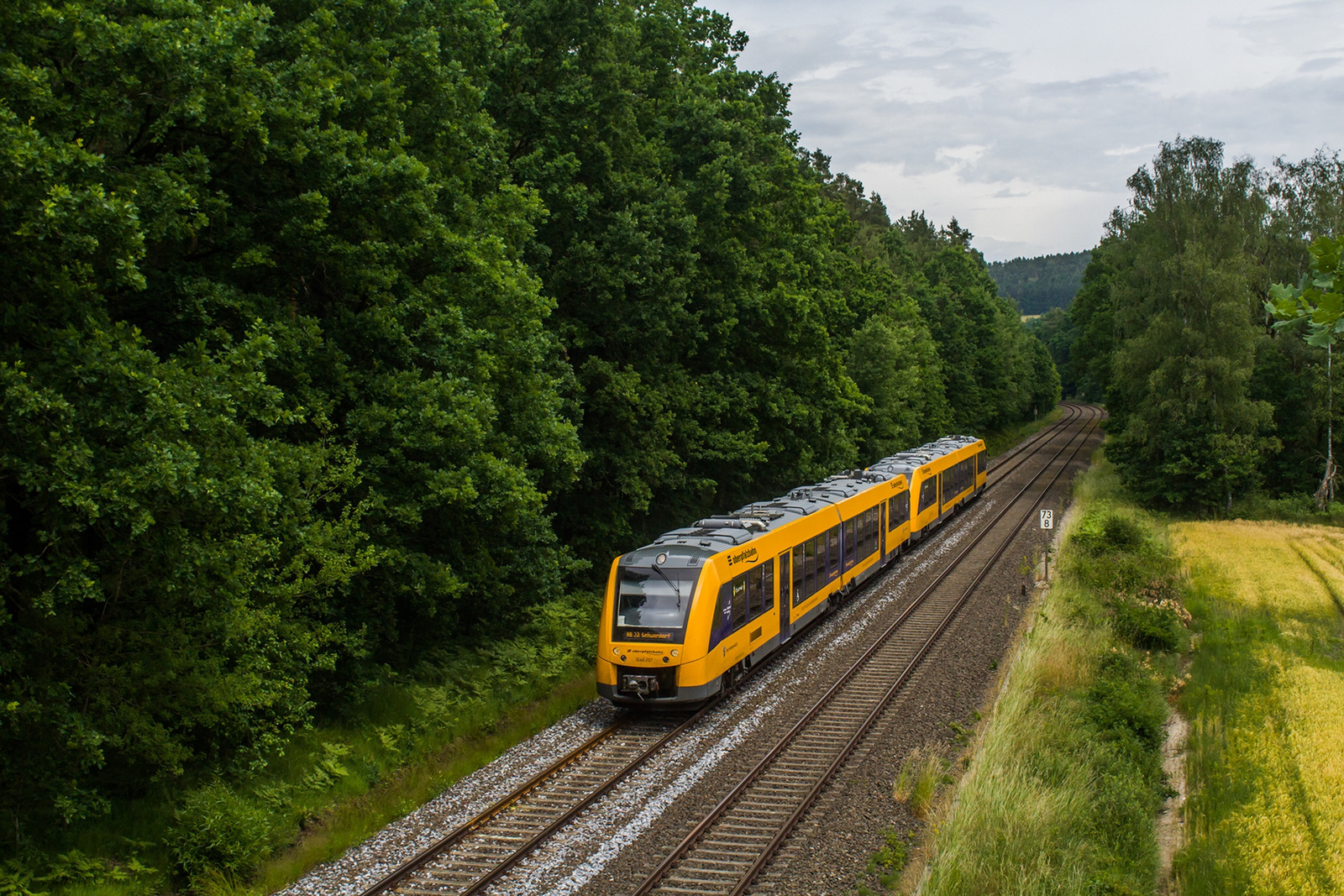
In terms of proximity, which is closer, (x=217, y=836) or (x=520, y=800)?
(x=217, y=836)

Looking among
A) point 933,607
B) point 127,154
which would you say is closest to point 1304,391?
point 933,607

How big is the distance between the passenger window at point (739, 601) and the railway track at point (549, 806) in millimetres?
1576

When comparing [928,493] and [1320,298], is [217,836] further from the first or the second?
[928,493]

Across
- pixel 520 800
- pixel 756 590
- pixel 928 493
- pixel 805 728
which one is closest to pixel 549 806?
pixel 520 800

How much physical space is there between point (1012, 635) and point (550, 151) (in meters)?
15.3

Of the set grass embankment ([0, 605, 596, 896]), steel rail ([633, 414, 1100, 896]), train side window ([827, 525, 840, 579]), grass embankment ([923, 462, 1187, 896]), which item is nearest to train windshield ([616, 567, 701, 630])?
grass embankment ([0, 605, 596, 896])

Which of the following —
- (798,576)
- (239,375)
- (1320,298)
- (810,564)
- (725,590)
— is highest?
(239,375)

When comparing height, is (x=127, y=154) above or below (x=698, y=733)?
above

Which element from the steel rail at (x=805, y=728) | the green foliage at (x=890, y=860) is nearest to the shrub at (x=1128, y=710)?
the steel rail at (x=805, y=728)

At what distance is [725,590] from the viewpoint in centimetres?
1656

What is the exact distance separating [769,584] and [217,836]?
1052cm

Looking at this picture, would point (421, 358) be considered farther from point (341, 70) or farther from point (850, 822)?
point (850, 822)

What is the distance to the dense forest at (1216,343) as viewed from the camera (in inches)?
1624

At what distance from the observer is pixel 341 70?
15531 millimetres
